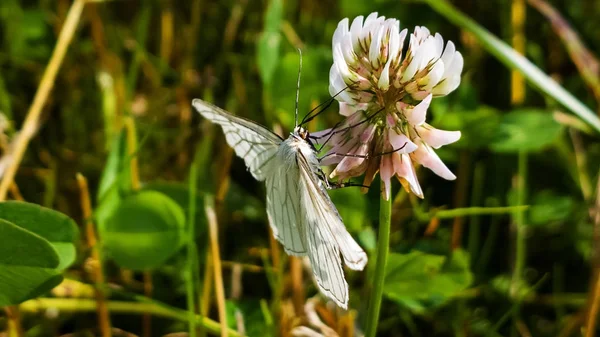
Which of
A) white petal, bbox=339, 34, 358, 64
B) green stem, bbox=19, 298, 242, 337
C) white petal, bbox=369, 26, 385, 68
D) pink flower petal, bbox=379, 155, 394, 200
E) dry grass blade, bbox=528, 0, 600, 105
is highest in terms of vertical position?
dry grass blade, bbox=528, 0, 600, 105

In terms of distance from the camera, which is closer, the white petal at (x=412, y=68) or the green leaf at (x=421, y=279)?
the white petal at (x=412, y=68)

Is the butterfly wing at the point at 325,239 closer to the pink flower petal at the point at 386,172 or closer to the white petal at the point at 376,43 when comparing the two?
the pink flower petal at the point at 386,172

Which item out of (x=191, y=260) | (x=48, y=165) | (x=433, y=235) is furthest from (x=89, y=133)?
(x=433, y=235)

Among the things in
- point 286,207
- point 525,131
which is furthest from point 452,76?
point 525,131

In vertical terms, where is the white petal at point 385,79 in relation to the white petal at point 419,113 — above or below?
A: above

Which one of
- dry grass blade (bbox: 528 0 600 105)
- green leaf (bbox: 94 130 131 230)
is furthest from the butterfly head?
dry grass blade (bbox: 528 0 600 105)

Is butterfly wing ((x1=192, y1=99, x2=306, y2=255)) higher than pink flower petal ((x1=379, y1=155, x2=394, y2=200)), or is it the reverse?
butterfly wing ((x1=192, y1=99, x2=306, y2=255))

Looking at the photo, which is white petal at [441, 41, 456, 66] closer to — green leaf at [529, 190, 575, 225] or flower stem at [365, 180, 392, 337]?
flower stem at [365, 180, 392, 337]

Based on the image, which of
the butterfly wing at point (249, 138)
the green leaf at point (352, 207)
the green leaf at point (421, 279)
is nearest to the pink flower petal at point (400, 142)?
the butterfly wing at point (249, 138)
